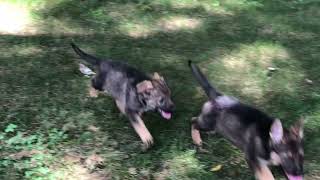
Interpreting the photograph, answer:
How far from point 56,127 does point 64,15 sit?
2675 mm

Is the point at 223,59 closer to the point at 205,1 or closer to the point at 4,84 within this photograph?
the point at 205,1

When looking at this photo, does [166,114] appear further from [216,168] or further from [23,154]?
[23,154]

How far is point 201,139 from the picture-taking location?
18.0ft

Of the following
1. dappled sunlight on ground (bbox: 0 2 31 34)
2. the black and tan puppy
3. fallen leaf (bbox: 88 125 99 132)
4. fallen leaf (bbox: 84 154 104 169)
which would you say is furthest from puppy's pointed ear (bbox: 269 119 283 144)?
dappled sunlight on ground (bbox: 0 2 31 34)

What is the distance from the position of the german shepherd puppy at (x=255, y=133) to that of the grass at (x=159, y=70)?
33 cm

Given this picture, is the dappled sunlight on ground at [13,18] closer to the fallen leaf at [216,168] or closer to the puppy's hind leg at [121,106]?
the puppy's hind leg at [121,106]

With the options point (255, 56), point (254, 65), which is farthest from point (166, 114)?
point (255, 56)

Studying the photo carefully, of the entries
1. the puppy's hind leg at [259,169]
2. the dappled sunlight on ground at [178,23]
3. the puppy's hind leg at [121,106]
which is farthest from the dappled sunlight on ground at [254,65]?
the puppy's hind leg at [259,169]

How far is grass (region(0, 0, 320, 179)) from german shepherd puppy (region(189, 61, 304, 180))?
33 centimetres

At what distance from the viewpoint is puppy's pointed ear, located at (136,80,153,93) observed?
5.25 meters

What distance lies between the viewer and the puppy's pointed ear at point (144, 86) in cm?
525

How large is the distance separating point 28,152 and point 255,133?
2269 millimetres

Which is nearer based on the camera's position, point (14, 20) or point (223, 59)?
point (223, 59)

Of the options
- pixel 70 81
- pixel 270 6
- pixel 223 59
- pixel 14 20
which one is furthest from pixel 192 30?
pixel 14 20
